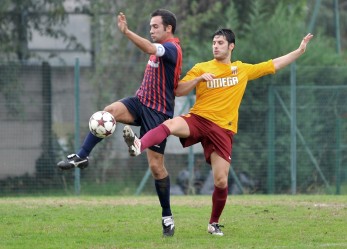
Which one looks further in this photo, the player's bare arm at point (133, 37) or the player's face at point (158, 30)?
the player's face at point (158, 30)

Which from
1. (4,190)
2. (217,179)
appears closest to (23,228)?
(217,179)

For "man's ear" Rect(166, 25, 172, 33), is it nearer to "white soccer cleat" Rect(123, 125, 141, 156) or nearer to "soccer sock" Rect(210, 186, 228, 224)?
"white soccer cleat" Rect(123, 125, 141, 156)

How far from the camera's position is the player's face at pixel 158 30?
31.6 feet

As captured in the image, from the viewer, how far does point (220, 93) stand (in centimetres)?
984

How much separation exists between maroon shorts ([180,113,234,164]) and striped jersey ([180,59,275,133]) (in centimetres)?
6

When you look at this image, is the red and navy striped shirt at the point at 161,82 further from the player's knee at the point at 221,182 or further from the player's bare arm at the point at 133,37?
the player's knee at the point at 221,182

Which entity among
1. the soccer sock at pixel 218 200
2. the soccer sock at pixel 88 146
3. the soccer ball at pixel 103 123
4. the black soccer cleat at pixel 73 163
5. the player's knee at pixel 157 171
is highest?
the soccer ball at pixel 103 123

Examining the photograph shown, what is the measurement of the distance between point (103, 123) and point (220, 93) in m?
1.35

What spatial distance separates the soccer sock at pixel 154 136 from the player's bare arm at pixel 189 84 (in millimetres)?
540

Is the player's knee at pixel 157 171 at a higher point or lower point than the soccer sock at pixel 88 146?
lower

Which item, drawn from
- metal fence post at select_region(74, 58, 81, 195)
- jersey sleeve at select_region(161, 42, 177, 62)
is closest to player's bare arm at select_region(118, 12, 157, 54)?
jersey sleeve at select_region(161, 42, 177, 62)

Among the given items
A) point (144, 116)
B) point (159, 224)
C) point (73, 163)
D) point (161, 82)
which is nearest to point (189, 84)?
point (161, 82)

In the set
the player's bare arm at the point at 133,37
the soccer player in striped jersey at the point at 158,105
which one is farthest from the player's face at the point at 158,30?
the player's bare arm at the point at 133,37

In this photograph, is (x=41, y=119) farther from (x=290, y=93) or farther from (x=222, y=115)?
(x=222, y=115)
